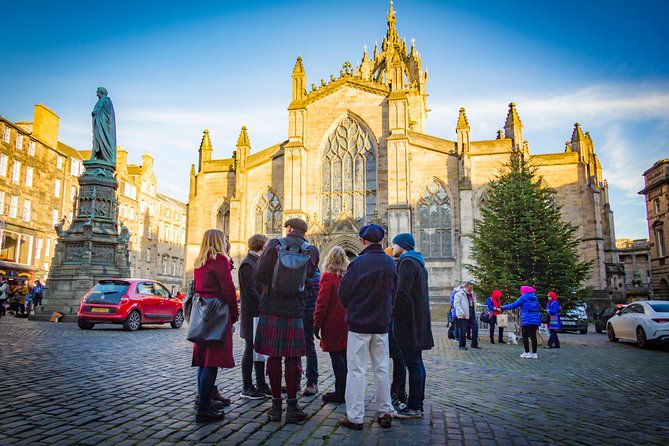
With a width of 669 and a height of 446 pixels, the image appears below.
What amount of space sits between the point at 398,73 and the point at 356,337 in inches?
1060

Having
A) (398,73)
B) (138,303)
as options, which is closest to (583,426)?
(138,303)

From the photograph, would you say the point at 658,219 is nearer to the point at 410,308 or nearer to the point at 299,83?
the point at 299,83

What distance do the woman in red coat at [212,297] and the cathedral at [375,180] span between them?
22.5m

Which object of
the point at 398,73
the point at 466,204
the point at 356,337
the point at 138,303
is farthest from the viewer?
the point at 398,73

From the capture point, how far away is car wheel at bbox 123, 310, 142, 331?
14055 millimetres

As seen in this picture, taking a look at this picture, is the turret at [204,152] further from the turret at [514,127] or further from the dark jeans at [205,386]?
the dark jeans at [205,386]

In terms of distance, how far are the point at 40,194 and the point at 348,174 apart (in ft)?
87.3

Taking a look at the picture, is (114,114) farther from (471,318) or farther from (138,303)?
(471,318)

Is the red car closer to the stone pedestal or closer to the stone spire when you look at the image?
the stone pedestal

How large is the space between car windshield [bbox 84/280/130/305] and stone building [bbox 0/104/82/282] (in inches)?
962

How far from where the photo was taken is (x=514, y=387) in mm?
7180

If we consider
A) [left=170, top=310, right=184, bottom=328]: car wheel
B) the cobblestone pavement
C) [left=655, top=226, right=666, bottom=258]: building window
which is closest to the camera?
the cobblestone pavement

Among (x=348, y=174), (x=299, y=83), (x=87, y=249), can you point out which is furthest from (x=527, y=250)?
A: (x=299, y=83)

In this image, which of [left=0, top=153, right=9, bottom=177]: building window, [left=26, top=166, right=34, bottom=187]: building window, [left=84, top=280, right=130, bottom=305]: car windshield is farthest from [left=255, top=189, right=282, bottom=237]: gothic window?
[left=26, top=166, right=34, bottom=187]: building window
